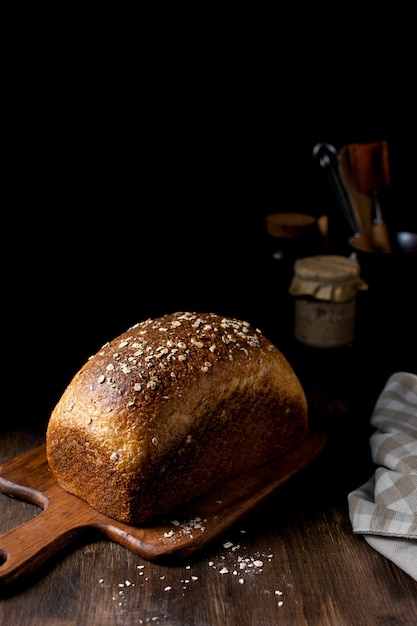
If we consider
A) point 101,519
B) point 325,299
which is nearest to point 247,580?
point 101,519

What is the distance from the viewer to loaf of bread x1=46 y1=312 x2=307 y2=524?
4.47 ft

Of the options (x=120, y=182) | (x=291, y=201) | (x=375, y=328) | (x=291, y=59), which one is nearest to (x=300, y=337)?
(x=375, y=328)

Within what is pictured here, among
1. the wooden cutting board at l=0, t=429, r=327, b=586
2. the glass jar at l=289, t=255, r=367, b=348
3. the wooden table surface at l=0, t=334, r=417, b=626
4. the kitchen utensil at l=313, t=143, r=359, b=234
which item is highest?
the kitchen utensil at l=313, t=143, r=359, b=234

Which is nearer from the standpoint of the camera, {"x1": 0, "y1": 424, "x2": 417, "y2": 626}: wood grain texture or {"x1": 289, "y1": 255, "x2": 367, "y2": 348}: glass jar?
{"x1": 0, "y1": 424, "x2": 417, "y2": 626}: wood grain texture

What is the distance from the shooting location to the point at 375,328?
231 cm

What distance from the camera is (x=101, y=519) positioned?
4.51 ft

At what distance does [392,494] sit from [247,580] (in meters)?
0.34

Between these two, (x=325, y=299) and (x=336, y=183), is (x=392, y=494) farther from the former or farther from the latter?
(x=336, y=183)

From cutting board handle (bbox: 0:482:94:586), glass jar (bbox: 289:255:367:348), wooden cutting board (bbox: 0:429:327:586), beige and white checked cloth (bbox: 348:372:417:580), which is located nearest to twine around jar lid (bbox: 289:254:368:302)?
glass jar (bbox: 289:255:367:348)

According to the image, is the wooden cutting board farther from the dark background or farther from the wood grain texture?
the dark background

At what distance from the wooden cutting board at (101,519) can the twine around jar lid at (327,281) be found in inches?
24.1

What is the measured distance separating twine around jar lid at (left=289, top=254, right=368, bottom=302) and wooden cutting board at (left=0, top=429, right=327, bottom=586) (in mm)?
612

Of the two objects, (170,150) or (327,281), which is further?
(170,150)

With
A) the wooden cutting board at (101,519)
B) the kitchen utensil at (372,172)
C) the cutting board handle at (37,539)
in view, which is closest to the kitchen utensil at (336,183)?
the kitchen utensil at (372,172)
